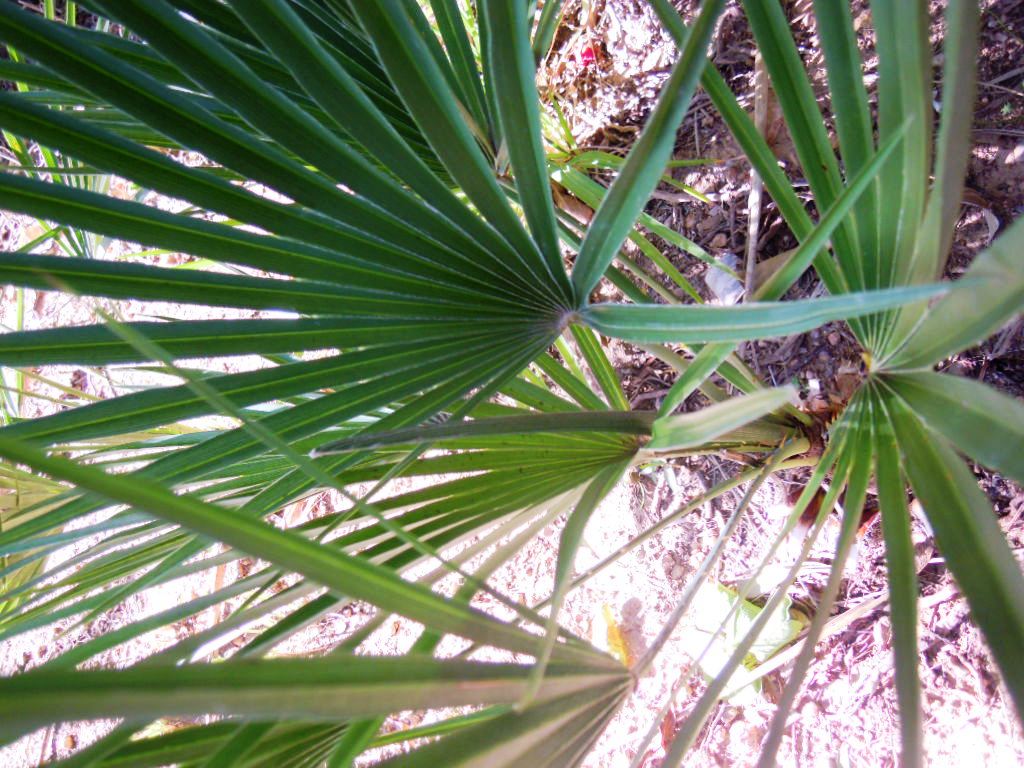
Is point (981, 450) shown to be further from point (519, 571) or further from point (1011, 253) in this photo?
point (519, 571)

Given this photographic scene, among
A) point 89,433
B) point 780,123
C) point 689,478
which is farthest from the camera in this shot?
point 689,478

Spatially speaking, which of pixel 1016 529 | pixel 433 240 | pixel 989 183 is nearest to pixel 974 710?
pixel 1016 529

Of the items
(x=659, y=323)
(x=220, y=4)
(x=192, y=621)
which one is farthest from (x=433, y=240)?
(x=192, y=621)

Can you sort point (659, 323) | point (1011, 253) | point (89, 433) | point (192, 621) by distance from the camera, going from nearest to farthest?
point (1011, 253) < point (659, 323) < point (89, 433) < point (192, 621)

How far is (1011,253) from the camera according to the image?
13.3 inches

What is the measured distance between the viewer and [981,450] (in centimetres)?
38

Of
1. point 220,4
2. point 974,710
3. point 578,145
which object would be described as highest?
point 578,145

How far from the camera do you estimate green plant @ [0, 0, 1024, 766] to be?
0.33m

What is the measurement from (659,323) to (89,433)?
53 centimetres

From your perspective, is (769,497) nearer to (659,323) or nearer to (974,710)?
(974,710)

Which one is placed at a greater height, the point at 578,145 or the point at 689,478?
the point at 578,145

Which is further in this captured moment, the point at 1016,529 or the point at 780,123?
the point at 780,123

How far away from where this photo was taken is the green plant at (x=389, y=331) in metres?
0.33

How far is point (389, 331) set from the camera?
0.59 meters
